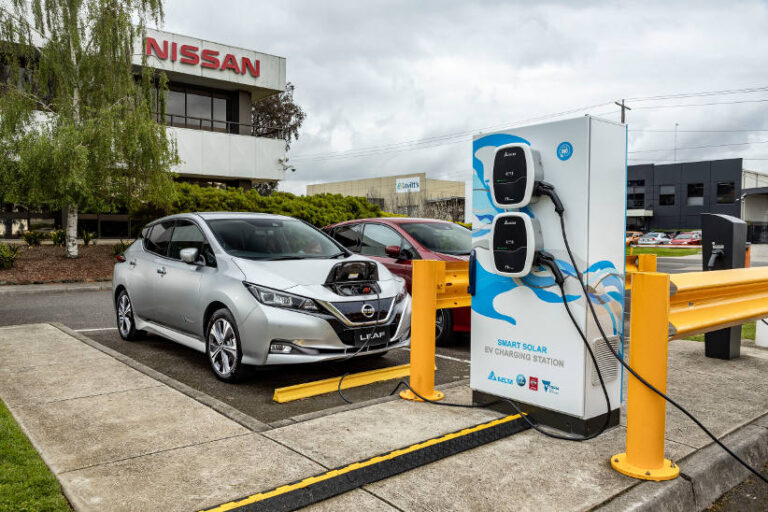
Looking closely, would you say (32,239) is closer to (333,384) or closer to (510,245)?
(333,384)

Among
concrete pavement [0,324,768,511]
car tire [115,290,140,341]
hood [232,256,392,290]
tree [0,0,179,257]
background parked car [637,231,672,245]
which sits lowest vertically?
background parked car [637,231,672,245]

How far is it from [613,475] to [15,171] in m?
18.3

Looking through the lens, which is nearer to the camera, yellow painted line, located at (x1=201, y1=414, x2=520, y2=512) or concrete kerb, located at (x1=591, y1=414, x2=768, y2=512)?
yellow painted line, located at (x1=201, y1=414, x2=520, y2=512)

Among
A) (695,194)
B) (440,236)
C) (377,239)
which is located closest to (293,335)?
(377,239)

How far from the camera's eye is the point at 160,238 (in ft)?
24.0

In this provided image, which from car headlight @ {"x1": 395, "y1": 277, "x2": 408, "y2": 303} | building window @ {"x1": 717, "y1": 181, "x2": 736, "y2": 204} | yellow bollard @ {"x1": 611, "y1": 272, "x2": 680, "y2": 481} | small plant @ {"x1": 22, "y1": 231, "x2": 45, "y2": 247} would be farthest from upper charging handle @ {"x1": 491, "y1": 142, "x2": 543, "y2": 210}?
building window @ {"x1": 717, "y1": 181, "x2": 736, "y2": 204}

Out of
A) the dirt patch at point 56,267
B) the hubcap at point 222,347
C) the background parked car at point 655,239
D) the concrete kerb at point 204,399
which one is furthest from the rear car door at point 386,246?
the background parked car at point 655,239

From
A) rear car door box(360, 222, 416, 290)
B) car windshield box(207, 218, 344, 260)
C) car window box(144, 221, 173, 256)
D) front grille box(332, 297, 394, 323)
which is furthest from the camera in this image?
rear car door box(360, 222, 416, 290)

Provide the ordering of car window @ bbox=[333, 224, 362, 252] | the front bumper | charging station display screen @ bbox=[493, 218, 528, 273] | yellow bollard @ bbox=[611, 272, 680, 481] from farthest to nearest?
1. car window @ bbox=[333, 224, 362, 252]
2. the front bumper
3. charging station display screen @ bbox=[493, 218, 528, 273]
4. yellow bollard @ bbox=[611, 272, 680, 481]

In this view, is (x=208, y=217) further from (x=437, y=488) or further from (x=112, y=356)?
(x=437, y=488)

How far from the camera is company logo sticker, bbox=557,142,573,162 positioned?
154 inches

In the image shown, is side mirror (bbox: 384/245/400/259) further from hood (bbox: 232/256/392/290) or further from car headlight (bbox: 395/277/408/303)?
hood (bbox: 232/256/392/290)

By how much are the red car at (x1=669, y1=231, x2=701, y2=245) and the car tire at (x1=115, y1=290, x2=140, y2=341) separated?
55.8 metres

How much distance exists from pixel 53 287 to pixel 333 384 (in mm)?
11418
